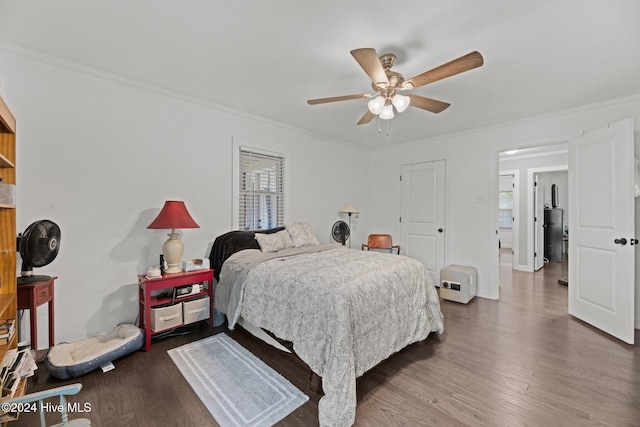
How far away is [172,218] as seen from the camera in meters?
2.56

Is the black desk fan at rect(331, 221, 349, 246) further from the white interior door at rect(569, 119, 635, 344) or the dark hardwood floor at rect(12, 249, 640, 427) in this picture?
the white interior door at rect(569, 119, 635, 344)

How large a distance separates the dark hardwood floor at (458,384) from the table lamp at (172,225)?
0.74 m

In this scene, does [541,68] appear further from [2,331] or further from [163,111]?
[2,331]

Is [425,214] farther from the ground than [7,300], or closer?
farther from the ground

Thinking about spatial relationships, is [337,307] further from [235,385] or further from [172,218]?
[172,218]

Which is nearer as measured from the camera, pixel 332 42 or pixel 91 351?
pixel 332 42

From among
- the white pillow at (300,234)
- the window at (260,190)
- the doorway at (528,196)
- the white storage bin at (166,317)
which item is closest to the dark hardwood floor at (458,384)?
the white storage bin at (166,317)

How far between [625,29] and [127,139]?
4100 millimetres

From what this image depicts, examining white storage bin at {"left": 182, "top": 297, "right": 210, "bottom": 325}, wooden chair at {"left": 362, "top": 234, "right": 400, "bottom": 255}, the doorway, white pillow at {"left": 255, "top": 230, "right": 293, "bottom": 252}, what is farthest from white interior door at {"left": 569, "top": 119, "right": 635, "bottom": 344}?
white storage bin at {"left": 182, "top": 297, "right": 210, "bottom": 325}

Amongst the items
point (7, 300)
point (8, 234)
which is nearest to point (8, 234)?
point (8, 234)

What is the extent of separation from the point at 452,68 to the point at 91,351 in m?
3.51

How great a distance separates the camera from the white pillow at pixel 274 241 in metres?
3.12

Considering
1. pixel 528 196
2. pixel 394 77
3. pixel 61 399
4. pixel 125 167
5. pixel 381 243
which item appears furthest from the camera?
pixel 528 196

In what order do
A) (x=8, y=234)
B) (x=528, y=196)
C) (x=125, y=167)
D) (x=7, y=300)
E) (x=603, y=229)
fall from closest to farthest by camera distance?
(x=7, y=300) < (x=8, y=234) < (x=125, y=167) < (x=603, y=229) < (x=528, y=196)
